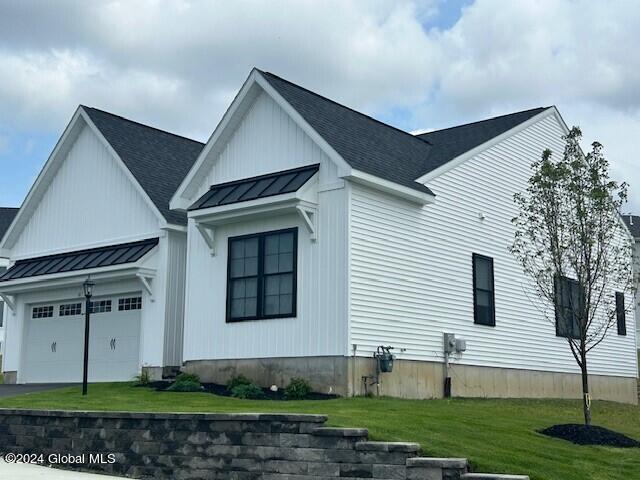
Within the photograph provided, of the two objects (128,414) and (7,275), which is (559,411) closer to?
(128,414)

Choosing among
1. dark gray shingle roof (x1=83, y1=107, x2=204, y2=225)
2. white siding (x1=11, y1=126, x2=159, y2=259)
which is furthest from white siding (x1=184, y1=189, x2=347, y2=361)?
white siding (x1=11, y1=126, x2=159, y2=259)

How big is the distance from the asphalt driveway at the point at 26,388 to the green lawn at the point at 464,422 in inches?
74.6

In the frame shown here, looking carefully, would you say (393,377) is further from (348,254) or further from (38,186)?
(38,186)

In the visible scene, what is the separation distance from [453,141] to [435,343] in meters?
6.22

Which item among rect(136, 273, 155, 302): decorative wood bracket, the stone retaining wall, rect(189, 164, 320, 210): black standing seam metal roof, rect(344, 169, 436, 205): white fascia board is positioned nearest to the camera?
the stone retaining wall

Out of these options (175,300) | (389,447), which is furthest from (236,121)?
(389,447)

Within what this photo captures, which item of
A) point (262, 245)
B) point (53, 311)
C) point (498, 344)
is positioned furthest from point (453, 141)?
point (53, 311)

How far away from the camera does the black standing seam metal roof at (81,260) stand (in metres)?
22.0

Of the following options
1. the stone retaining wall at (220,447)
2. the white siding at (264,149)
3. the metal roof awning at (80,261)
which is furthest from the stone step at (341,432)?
the metal roof awning at (80,261)

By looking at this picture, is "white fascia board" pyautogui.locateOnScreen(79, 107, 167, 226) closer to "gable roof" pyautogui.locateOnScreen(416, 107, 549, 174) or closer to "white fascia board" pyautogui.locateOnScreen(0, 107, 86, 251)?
"white fascia board" pyautogui.locateOnScreen(0, 107, 86, 251)

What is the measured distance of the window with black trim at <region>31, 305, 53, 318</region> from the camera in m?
24.7

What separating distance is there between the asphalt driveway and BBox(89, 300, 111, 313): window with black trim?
207 cm

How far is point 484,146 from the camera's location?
22219 millimetres

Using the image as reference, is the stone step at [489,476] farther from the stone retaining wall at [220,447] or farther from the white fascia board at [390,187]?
the white fascia board at [390,187]
